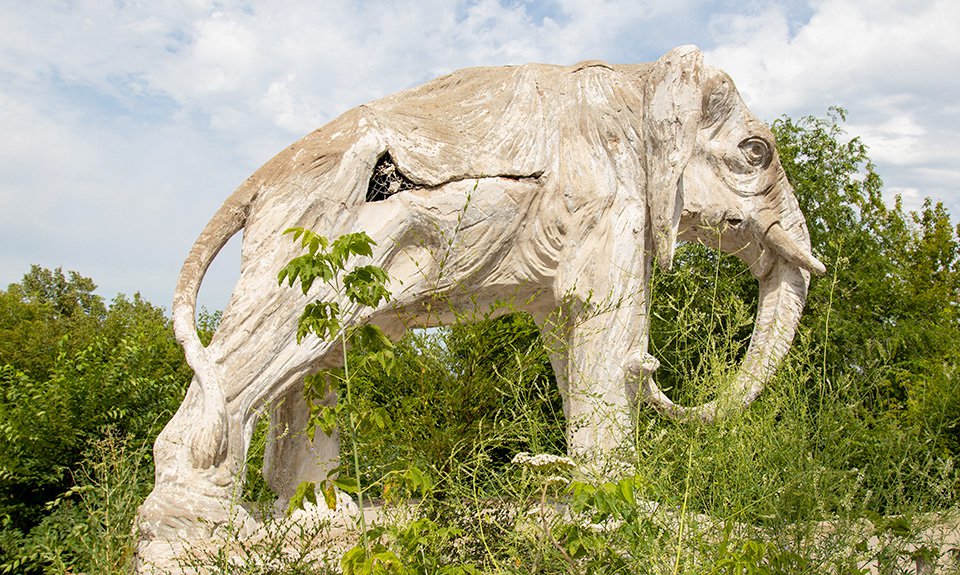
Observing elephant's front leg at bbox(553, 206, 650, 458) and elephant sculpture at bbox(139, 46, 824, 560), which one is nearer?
elephant sculpture at bbox(139, 46, 824, 560)

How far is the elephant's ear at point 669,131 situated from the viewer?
3693mm

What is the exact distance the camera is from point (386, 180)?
3.64 metres

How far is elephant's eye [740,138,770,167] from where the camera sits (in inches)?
164

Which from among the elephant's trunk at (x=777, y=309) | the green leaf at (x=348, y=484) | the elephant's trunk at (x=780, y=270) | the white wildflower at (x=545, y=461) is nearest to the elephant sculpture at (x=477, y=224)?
the elephant's trunk at (x=777, y=309)

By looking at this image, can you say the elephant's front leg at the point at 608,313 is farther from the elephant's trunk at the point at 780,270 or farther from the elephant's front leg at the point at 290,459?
the elephant's front leg at the point at 290,459

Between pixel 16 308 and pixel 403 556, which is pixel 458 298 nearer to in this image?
pixel 403 556

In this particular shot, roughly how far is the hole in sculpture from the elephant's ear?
0.97 meters

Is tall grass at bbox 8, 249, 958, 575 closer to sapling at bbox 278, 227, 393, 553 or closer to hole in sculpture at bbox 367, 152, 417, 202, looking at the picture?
Answer: sapling at bbox 278, 227, 393, 553

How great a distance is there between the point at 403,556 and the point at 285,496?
188 centimetres

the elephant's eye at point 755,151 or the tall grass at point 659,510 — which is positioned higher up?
the elephant's eye at point 755,151

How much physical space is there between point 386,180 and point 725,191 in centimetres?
154

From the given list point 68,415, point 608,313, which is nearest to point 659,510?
point 608,313

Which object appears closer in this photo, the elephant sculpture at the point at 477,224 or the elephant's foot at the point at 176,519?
the elephant's foot at the point at 176,519

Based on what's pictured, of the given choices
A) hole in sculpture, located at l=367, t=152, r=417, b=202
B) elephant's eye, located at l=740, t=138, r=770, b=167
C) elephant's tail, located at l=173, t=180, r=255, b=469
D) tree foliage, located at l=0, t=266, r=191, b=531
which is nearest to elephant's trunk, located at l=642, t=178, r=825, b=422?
elephant's eye, located at l=740, t=138, r=770, b=167
